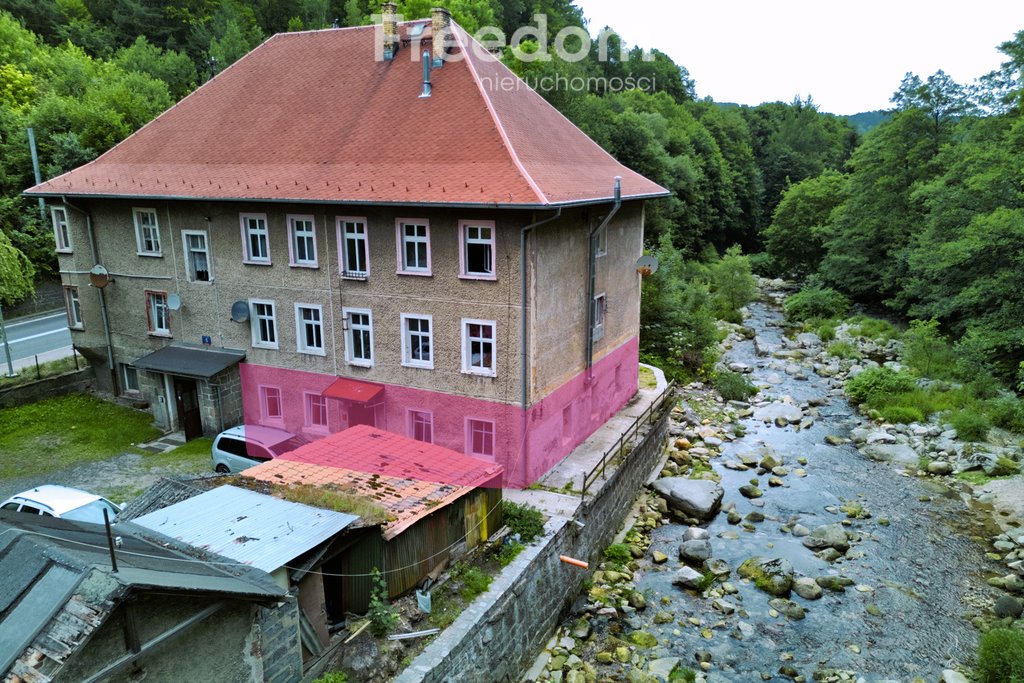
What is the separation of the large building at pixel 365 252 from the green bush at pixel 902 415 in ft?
37.4

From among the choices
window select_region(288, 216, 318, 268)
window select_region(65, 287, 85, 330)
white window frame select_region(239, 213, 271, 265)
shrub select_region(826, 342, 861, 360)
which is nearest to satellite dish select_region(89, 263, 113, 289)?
window select_region(65, 287, 85, 330)

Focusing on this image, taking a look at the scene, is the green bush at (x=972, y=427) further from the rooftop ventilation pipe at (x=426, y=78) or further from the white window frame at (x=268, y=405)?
the white window frame at (x=268, y=405)

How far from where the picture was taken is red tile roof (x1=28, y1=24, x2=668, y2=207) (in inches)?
603

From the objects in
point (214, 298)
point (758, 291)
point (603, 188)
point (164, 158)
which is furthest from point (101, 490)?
point (758, 291)

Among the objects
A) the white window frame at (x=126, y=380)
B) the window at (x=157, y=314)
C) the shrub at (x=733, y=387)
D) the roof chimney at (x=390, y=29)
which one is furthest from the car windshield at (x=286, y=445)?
the shrub at (x=733, y=387)

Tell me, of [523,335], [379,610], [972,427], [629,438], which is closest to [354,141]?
[523,335]

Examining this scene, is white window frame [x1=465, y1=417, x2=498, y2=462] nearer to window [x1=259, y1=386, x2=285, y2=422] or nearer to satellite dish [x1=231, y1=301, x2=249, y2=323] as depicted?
window [x1=259, y1=386, x2=285, y2=422]

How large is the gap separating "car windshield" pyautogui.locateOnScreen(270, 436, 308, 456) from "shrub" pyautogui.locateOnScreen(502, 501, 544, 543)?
5599mm

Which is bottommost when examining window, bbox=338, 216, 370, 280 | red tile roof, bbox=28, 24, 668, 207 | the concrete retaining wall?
the concrete retaining wall

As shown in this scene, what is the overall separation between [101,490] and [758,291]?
44.8 metres

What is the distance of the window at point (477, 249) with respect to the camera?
1530 cm

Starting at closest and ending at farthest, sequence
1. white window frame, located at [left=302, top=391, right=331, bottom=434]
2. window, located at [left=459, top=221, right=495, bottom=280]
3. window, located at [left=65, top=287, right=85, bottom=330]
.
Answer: window, located at [left=459, top=221, right=495, bottom=280] → white window frame, located at [left=302, top=391, right=331, bottom=434] → window, located at [left=65, top=287, right=85, bottom=330]

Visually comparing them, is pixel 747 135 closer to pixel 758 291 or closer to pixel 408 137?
pixel 758 291

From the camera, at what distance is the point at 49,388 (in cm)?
2161
